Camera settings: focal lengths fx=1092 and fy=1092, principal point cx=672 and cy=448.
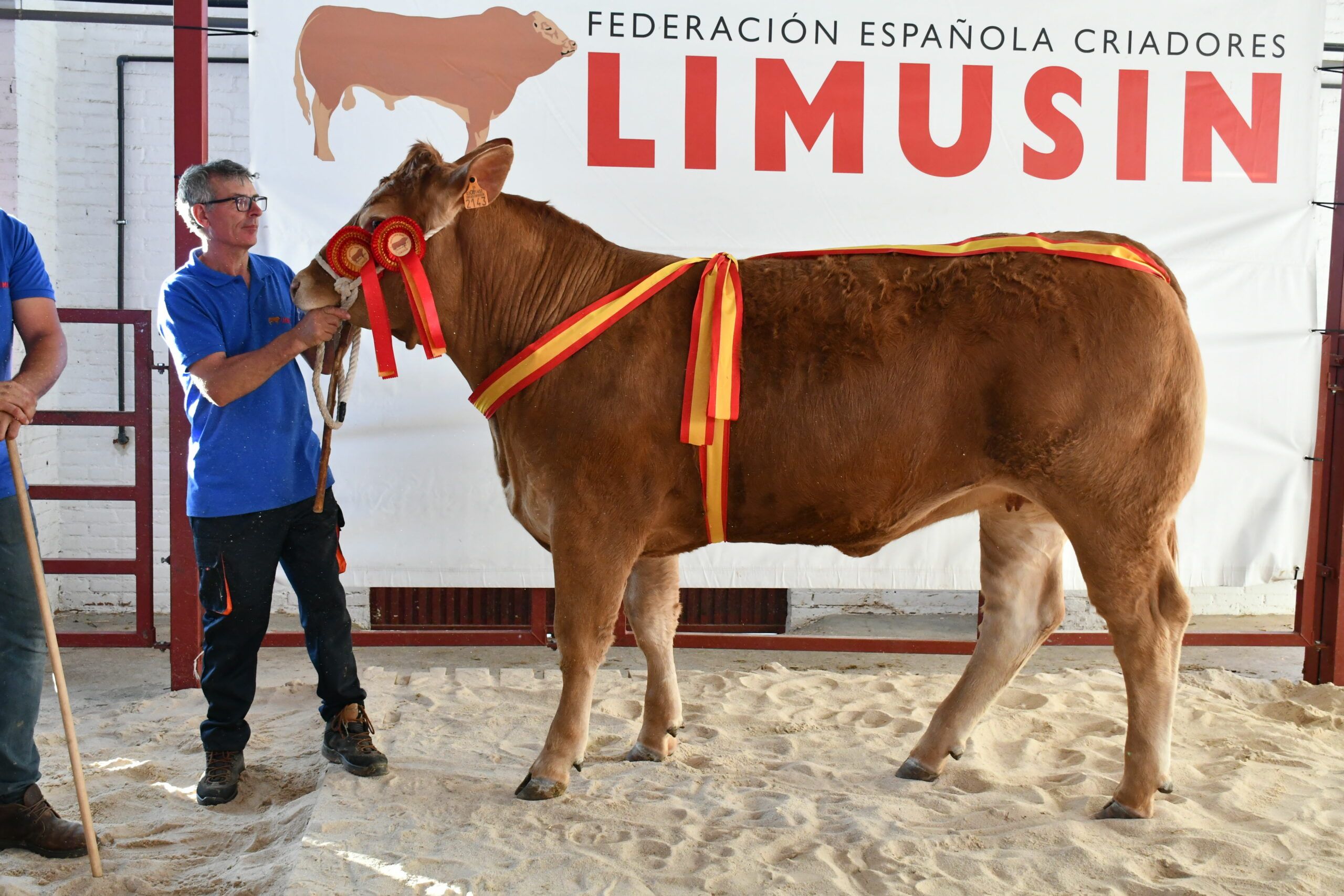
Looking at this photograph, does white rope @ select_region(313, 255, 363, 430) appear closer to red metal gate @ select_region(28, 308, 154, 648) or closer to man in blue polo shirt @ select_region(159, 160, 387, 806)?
man in blue polo shirt @ select_region(159, 160, 387, 806)

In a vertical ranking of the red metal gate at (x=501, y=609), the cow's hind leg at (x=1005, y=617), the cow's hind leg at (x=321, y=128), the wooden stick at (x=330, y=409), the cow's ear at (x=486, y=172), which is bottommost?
the red metal gate at (x=501, y=609)

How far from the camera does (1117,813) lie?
3244mm

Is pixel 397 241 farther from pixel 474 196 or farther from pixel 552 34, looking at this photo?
pixel 552 34

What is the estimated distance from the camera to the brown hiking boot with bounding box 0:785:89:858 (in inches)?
118

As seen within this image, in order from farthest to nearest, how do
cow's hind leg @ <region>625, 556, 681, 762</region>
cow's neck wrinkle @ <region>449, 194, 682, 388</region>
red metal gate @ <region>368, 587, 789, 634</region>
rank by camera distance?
red metal gate @ <region>368, 587, 789, 634</region> → cow's hind leg @ <region>625, 556, 681, 762</region> → cow's neck wrinkle @ <region>449, 194, 682, 388</region>

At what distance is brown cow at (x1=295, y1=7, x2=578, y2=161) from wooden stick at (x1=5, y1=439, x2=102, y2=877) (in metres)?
2.32

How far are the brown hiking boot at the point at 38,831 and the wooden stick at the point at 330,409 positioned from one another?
3.62 ft

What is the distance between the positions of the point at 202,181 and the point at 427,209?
2.61 ft

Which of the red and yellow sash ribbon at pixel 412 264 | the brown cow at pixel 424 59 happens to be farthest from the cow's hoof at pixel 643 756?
the brown cow at pixel 424 59

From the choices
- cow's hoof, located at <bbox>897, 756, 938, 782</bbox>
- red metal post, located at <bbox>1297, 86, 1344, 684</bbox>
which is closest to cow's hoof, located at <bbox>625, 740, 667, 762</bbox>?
cow's hoof, located at <bbox>897, 756, 938, 782</bbox>

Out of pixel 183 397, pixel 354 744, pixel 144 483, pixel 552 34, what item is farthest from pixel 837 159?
pixel 144 483

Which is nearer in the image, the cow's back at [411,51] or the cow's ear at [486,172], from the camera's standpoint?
the cow's ear at [486,172]

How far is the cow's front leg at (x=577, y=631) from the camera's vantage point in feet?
10.6

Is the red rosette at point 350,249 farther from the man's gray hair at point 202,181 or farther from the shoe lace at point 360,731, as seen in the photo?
the shoe lace at point 360,731
